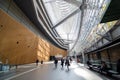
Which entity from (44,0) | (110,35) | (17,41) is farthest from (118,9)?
(17,41)

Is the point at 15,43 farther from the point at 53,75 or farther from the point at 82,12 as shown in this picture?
the point at 53,75

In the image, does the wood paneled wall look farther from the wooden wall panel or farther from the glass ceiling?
the glass ceiling

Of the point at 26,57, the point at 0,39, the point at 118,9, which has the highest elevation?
the point at 0,39

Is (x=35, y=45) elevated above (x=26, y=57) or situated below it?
above

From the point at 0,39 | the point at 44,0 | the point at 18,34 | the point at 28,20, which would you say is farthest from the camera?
the point at 18,34

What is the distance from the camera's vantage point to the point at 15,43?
96.1 feet

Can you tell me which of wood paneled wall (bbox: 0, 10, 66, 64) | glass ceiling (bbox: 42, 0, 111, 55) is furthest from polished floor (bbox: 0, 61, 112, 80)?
wood paneled wall (bbox: 0, 10, 66, 64)

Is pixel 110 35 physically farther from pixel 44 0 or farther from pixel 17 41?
pixel 17 41

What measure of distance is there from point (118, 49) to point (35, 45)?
27124mm

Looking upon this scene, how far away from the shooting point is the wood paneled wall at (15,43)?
86.4 feet

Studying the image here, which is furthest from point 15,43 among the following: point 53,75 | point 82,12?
point 53,75

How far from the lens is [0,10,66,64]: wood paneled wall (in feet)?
86.4

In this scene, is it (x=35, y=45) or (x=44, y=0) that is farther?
(x=35, y=45)

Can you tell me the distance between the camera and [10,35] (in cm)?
2888
